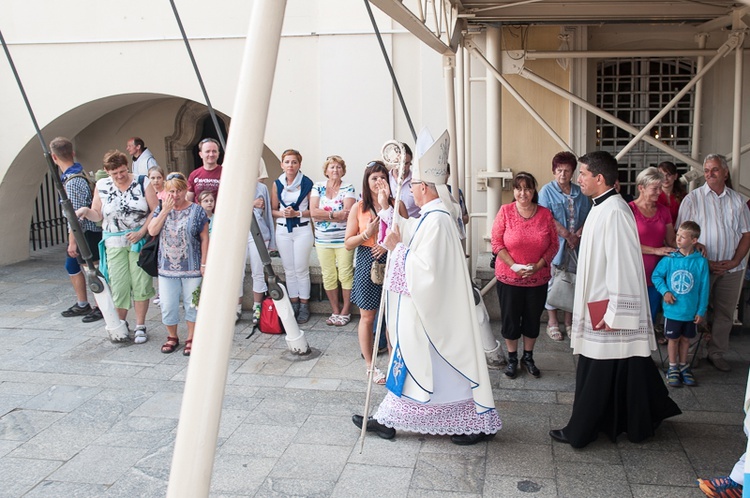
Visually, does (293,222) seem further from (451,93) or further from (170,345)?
(451,93)

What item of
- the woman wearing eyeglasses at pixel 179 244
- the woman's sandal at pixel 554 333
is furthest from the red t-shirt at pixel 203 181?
the woman's sandal at pixel 554 333

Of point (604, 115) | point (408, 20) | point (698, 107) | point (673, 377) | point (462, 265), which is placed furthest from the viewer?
point (698, 107)

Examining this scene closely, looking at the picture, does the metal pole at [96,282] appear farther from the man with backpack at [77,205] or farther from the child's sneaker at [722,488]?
the child's sneaker at [722,488]

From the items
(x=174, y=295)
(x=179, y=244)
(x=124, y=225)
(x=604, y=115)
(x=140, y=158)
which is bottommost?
(x=174, y=295)

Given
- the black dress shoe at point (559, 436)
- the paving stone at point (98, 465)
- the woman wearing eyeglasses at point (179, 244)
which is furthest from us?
the woman wearing eyeglasses at point (179, 244)

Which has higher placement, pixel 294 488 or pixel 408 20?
pixel 408 20

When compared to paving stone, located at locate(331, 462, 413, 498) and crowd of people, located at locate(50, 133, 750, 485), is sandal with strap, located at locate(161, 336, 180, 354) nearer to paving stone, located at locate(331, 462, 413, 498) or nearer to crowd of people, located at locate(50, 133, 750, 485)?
crowd of people, located at locate(50, 133, 750, 485)

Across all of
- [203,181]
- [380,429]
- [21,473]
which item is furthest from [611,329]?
[203,181]

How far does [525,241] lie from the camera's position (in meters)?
5.79

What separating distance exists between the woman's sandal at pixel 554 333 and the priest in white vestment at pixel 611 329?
214 centimetres

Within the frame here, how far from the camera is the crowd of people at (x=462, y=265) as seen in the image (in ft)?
15.1

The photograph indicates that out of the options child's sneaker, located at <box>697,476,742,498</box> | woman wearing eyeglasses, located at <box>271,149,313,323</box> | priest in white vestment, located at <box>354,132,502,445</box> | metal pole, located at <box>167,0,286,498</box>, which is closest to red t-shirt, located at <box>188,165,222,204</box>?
woman wearing eyeglasses, located at <box>271,149,313,323</box>

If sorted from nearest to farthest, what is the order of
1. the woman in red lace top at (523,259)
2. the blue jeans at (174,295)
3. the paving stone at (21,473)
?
the paving stone at (21,473)
the woman in red lace top at (523,259)
the blue jeans at (174,295)

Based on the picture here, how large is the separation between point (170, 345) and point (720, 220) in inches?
Answer: 176
